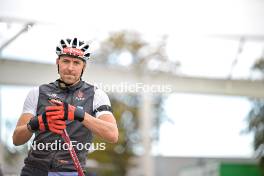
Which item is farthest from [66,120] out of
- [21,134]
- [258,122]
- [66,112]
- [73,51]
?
[258,122]

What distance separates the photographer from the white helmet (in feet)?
6.83

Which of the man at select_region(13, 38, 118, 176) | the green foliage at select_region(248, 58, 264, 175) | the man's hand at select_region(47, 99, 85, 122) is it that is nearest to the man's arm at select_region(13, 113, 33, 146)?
the man at select_region(13, 38, 118, 176)

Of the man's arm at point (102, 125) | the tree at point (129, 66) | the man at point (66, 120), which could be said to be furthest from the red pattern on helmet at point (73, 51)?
the tree at point (129, 66)

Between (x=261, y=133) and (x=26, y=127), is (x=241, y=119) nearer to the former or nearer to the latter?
(x=261, y=133)

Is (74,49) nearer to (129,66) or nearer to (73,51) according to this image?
(73,51)

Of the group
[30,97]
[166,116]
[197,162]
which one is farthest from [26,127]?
[197,162]

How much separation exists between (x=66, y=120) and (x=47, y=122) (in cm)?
9

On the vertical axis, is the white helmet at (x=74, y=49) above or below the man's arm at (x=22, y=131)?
above

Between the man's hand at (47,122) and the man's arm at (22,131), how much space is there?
0.18 feet

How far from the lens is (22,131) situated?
193 centimetres

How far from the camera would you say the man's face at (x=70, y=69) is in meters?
2.05

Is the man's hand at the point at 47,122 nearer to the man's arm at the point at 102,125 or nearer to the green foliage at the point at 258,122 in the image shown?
the man's arm at the point at 102,125

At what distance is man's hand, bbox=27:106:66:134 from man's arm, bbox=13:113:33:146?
0.18 feet

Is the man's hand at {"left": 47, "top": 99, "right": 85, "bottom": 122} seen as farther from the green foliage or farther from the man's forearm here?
the green foliage
